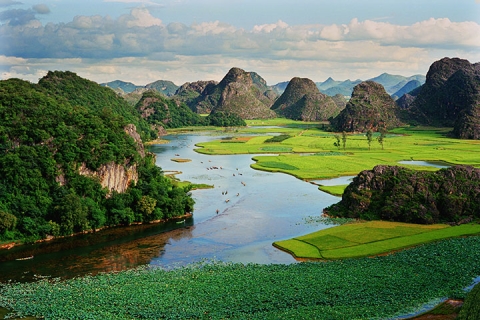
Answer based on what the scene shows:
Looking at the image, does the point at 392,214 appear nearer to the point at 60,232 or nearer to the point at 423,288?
the point at 423,288

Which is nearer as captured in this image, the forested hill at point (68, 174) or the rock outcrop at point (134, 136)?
the forested hill at point (68, 174)

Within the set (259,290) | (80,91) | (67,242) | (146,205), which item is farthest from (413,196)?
(80,91)

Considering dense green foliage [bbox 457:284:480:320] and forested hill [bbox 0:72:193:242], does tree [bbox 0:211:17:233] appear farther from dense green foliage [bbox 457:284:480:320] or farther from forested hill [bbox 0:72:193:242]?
dense green foliage [bbox 457:284:480:320]

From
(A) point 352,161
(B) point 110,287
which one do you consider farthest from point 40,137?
(A) point 352,161

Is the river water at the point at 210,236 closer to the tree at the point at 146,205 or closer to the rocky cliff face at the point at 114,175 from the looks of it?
the tree at the point at 146,205

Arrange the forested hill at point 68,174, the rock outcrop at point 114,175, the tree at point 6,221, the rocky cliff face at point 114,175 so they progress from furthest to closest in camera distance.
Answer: the rock outcrop at point 114,175, the rocky cliff face at point 114,175, the forested hill at point 68,174, the tree at point 6,221

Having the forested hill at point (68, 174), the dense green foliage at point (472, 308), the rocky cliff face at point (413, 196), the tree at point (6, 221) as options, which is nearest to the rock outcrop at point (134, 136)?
the forested hill at point (68, 174)

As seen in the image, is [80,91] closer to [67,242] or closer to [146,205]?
[146,205]
